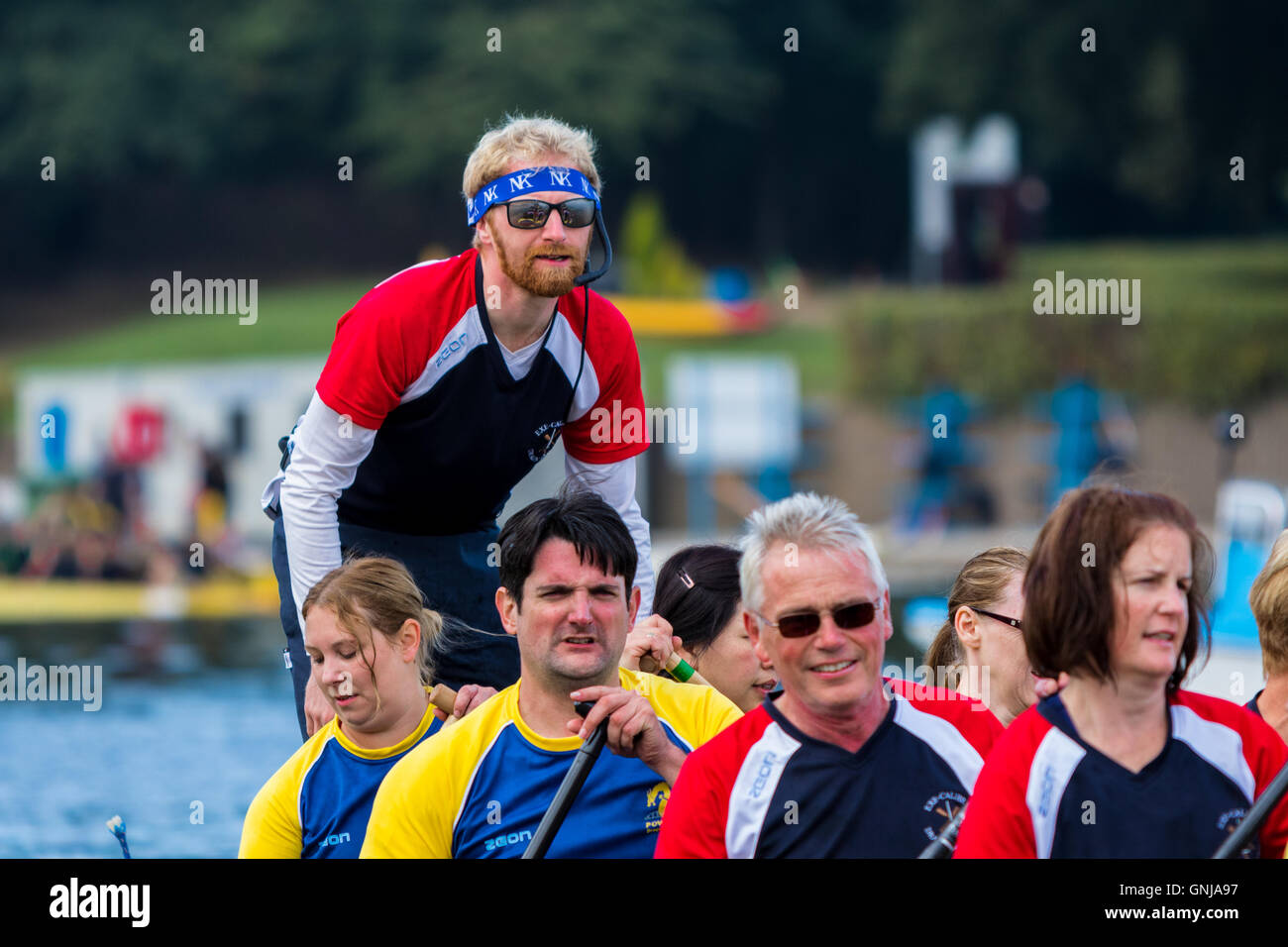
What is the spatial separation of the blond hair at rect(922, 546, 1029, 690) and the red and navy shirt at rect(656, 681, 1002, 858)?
2.79 feet

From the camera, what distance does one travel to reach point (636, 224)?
102 feet

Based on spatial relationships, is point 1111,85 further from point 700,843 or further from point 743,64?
point 700,843

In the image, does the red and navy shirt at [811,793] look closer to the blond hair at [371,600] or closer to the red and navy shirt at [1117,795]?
the red and navy shirt at [1117,795]

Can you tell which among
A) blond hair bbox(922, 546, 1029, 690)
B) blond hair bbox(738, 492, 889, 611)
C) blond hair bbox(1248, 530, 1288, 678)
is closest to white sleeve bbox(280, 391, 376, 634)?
blond hair bbox(738, 492, 889, 611)

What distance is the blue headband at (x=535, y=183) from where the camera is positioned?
404cm

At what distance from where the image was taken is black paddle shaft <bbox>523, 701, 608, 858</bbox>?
3.42m

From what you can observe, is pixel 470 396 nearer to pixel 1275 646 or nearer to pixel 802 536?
pixel 802 536

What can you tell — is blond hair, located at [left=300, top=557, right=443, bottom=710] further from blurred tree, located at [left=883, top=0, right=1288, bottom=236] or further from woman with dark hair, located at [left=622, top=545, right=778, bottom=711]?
blurred tree, located at [left=883, top=0, right=1288, bottom=236]

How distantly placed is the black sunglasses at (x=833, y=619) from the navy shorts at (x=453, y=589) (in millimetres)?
1569

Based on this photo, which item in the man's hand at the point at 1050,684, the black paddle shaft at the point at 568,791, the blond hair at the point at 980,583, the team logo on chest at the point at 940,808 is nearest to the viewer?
the man's hand at the point at 1050,684

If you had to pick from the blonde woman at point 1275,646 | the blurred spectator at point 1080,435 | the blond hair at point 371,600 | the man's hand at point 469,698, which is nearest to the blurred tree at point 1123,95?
the blurred spectator at point 1080,435
